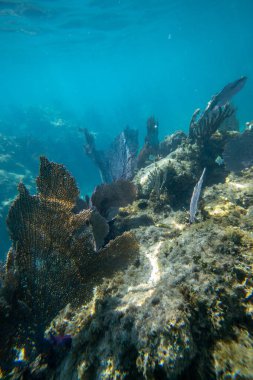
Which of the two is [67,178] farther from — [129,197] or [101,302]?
[129,197]

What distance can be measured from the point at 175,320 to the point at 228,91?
29.2 feet

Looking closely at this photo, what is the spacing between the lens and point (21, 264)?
7.40 feet

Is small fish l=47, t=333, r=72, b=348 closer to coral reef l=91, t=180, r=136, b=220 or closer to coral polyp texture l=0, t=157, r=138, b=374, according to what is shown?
coral polyp texture l=0, t=157, r=138, b=374

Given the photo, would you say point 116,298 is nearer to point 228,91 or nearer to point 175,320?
point 175,320

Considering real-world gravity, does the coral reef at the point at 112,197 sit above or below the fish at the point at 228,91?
below

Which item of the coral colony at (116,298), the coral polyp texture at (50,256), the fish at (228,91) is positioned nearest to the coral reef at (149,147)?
the fish at (228,91)

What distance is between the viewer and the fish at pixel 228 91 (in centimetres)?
862

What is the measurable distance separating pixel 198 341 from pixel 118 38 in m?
44.4

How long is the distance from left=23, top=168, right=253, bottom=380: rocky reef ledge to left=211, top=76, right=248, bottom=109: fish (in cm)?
741

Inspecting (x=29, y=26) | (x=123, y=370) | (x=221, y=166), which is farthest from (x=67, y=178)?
(x=29, y=26)

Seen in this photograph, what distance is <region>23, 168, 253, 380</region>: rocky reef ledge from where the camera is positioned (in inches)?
60.2

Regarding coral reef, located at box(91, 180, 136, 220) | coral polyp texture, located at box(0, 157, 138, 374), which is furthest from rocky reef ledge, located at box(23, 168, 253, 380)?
coral reef, located at box(91, 180, 136, 220)

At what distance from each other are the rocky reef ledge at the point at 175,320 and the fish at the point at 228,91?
24.3ft

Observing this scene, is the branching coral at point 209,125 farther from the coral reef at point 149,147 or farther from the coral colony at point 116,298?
the coral colony at point 116,298
